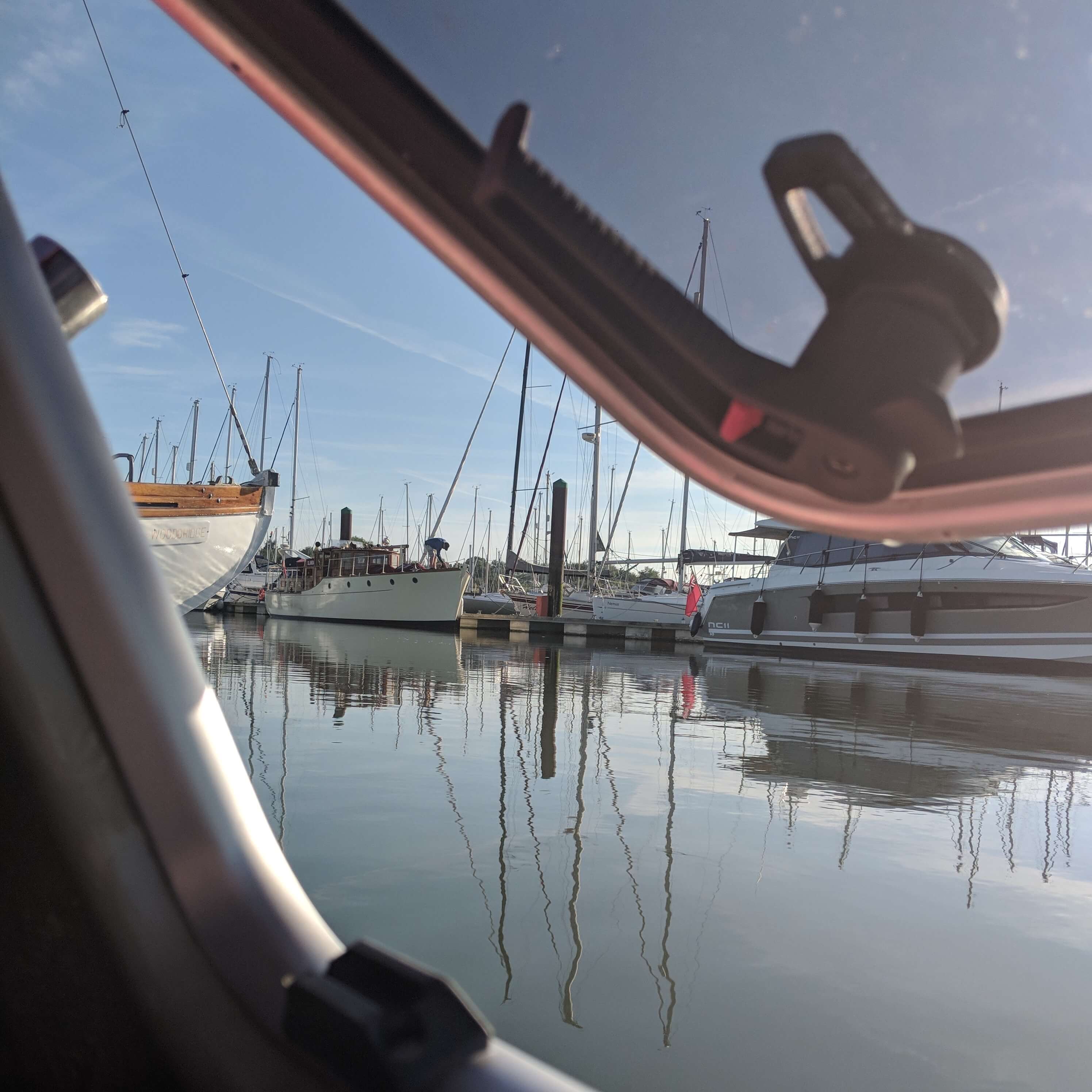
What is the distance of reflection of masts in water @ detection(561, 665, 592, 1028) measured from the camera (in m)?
1.60

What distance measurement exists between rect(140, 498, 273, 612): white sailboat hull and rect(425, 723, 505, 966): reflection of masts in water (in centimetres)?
332

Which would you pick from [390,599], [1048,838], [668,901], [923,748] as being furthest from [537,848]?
[390,599]

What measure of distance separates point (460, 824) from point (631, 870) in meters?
0.65

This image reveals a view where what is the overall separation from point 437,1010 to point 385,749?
339 cm

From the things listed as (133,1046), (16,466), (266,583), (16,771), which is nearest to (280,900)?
(133,1046)

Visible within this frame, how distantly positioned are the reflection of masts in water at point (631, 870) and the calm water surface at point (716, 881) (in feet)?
0.03

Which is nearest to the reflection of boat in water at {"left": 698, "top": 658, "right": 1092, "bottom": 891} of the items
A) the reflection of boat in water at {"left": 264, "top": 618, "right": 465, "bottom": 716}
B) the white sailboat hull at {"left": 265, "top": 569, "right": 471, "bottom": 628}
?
the reflection of boat in water at {"left": 264, "top": 618, "right": 465, "bottom": 716}

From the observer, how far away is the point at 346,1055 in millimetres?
713

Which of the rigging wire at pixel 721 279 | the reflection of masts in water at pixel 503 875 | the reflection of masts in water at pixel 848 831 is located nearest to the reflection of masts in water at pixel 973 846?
the reflection of masts in water at pixel 848 831

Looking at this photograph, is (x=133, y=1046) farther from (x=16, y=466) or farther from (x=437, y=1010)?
(x=16, y=466)

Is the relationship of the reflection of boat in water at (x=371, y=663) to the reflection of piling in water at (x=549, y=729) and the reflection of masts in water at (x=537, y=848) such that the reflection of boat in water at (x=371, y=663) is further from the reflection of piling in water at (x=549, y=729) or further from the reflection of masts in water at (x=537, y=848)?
the reflection of masts in water at (x=537, y=848)

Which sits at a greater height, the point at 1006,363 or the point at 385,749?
the point at 1006,363

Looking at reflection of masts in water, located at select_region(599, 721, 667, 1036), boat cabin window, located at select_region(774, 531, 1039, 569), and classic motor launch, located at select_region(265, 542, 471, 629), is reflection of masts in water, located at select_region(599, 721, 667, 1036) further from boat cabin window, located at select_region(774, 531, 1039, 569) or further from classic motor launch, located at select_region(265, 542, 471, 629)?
classic motor launch, located at select_region(265, 542, 471, 629)

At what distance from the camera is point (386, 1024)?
0.71 metres
